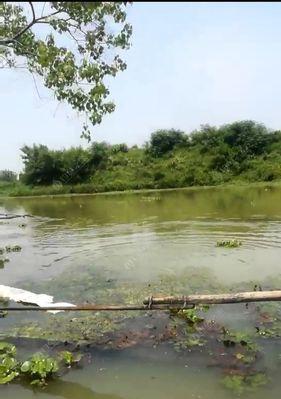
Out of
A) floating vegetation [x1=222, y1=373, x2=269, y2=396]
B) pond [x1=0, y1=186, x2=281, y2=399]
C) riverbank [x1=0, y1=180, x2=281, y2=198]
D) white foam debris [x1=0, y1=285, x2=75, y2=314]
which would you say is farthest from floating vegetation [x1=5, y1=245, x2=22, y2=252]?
riverbank [x1=0, y1=180, x2=281, y2=198]

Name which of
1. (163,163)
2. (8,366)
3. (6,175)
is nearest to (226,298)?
(8,366)

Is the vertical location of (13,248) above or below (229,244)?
below

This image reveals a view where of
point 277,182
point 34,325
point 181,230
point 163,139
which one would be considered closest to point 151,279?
point 34,325

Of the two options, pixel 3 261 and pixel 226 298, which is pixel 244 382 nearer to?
pixel 226 298

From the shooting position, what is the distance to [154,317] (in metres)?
7.54

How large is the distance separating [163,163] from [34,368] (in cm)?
4422

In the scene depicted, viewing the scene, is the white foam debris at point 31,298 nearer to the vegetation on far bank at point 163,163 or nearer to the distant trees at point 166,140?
the vegetation on far bank at point 163,163

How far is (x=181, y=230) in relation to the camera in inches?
658

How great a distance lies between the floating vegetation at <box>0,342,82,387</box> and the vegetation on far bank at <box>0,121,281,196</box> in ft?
129

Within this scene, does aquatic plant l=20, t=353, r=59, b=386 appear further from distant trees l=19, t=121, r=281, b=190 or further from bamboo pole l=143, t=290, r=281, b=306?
distant trees l=19, t=121, r=281, b=190

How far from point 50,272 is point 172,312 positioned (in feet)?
15.9

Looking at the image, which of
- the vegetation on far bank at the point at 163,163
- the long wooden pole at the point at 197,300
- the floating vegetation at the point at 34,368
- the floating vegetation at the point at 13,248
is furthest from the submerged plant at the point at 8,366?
the vegetation on far bank at the point at 163,163

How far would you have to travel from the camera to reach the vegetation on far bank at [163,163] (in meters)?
45.8

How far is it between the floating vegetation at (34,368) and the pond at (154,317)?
0.14 meters
